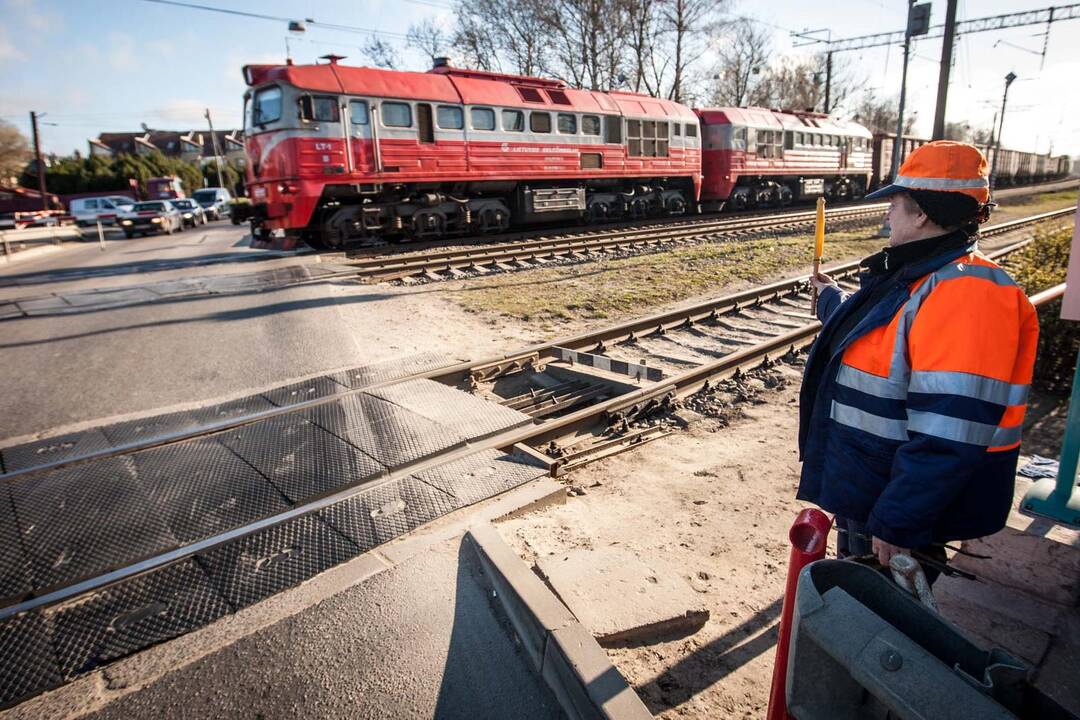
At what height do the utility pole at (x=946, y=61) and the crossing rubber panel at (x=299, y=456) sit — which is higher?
the utility pole at (x=946, y=61)

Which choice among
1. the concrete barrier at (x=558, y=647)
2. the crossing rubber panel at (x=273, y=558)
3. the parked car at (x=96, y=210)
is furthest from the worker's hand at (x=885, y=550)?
the parked car at (x=96, y=210)

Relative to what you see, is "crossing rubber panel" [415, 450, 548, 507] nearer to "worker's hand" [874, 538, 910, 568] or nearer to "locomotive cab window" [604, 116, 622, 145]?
"worker's hand" [874, 538, 910, 568]

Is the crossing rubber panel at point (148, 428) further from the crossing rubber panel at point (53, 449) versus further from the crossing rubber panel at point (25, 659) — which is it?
the crossing rubber panel at point (25, 659)

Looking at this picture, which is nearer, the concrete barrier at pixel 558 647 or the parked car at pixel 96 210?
the concrete barrier at pixel 558 647

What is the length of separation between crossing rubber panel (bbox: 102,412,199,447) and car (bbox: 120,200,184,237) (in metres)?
25.1

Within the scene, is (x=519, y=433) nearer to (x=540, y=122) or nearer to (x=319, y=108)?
(x=319, y=108)

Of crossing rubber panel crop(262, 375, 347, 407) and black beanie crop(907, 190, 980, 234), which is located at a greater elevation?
black beanie crop(907, 190, 980, 234)

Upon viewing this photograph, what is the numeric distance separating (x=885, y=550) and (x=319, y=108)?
43.6ft

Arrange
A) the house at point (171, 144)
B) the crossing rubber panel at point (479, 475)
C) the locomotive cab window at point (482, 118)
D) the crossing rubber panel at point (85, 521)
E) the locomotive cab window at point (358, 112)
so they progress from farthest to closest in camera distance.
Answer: the house at point (171, 144) < the locomotive cab window at point (482, 118) < the locomotive cab window at point (358, 112) < the crossing rubber panel at point (479, 475) < the crossing rubber panel at point (85, 521)

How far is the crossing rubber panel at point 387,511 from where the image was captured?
3670mm

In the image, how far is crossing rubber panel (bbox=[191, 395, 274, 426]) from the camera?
5.32 m

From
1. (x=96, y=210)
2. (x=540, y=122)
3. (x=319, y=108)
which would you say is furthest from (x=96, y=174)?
(x=540, y=122)

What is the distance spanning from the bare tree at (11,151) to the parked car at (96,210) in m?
20.8

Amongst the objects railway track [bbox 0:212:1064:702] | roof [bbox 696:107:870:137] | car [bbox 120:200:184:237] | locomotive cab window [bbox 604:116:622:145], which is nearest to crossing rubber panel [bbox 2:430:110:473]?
railway track [bbox 0:212:1064:702]
